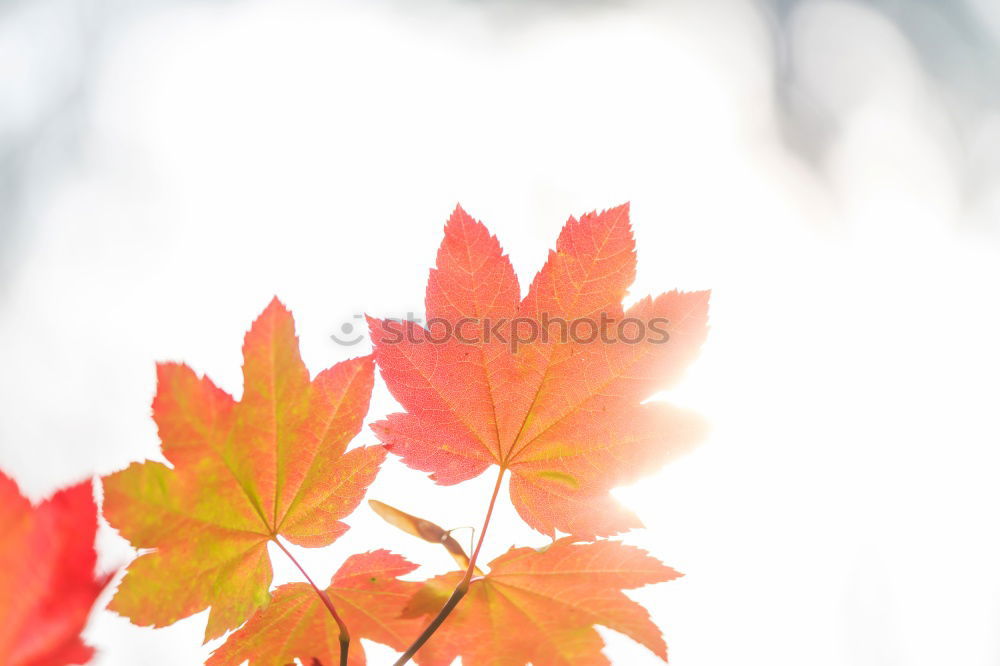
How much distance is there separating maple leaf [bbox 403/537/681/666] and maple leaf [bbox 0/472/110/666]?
0.72 feet

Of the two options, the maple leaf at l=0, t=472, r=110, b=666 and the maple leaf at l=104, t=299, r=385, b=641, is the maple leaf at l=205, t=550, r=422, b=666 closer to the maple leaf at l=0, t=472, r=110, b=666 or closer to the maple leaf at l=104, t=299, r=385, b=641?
the maple leaf at l=104, t=299, r=385, b=641

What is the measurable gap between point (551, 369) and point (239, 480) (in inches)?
9.3

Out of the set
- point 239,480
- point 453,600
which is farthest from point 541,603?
point 239,480

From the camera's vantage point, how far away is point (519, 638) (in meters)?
0.52

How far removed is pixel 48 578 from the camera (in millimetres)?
401

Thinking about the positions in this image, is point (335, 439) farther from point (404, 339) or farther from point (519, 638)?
point (519, 638)

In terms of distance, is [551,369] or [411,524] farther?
[551,369]

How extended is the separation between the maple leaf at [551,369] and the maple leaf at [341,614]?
83 millimetres

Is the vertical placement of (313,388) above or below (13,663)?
above

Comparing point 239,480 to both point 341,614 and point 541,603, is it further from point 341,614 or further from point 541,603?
point 541,603

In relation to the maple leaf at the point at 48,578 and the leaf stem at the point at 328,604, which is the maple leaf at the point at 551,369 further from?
the maple leaf at the point at 48,578

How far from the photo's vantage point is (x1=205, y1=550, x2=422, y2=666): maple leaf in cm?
52

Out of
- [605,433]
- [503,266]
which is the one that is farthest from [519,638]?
[503,266]

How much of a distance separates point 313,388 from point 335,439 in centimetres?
4
